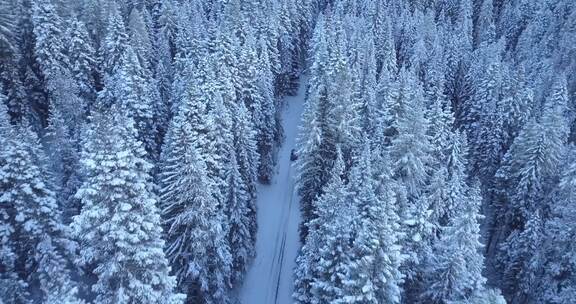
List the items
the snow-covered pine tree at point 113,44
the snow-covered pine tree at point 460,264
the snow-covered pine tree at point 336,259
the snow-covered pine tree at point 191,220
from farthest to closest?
the snow-covered pine tree at point 113,44 → the snow-covered pine tree at point 191,220 → the snow-covered pine tree at point 460,264 → the snow-covered pine tree at point 336,259

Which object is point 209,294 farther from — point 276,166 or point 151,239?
point 276,166

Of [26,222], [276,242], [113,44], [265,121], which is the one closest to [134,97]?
[113,44]

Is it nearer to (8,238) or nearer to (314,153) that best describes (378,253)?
(314,153)

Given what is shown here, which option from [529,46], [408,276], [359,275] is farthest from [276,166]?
[529,46]

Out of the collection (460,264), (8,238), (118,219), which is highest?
(118,219)

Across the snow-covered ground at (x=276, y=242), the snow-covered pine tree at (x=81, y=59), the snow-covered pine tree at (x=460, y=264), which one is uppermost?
the snow-covered pine tree at (x=81, y=59)

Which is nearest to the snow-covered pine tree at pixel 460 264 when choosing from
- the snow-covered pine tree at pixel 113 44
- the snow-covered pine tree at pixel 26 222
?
the snow-covered pine tree at pixel 26 222

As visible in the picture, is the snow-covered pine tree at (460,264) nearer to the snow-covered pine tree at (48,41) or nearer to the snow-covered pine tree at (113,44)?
the snow-covered pine tree at (113,44)
